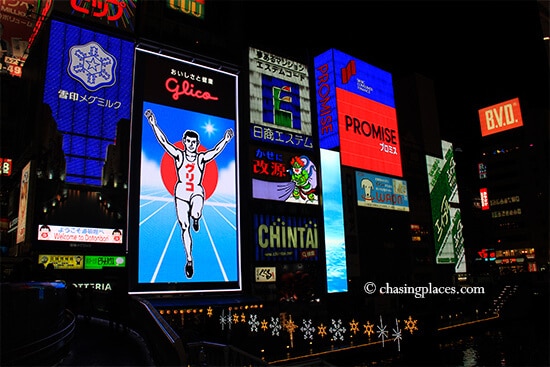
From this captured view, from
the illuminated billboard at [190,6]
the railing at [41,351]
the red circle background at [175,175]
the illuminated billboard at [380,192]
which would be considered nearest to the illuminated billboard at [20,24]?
the illuminated billboard at [190,6]

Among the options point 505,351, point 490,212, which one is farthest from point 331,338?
point 490,212

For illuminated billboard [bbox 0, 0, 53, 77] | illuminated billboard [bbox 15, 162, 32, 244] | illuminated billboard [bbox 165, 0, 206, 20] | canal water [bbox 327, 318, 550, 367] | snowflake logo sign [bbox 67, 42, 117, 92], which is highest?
illuminated billboard [bbox 165, 0, 206, 20]

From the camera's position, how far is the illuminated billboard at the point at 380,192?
116 ft

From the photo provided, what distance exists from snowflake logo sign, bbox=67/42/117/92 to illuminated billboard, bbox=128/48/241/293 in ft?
4.81

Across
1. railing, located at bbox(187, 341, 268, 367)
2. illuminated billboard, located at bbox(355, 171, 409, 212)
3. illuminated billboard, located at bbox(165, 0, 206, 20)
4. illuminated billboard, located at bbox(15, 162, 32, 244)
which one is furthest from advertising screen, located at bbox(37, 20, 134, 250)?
illuminated billboard, located at bbox(355, 171, 409, 212)

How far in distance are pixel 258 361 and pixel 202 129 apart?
17643 mm

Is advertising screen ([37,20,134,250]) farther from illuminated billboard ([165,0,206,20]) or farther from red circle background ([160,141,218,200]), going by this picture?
illuminated billboard ([165,0,206,20])

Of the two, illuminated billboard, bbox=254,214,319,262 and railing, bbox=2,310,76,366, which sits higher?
illuminated billboard, bbox=254,214,319,262

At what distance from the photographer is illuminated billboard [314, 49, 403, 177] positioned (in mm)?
34344

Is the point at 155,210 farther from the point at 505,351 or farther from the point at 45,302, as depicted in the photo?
the point at 505,351

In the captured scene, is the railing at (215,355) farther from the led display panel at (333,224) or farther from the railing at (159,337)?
the led display panel at (333,224)

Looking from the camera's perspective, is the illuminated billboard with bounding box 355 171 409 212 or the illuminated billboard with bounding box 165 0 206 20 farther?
the illuminated billboard with bounding box 355 171 409 212

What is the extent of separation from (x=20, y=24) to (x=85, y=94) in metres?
9.33

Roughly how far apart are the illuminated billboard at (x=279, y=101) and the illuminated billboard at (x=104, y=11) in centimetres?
827
